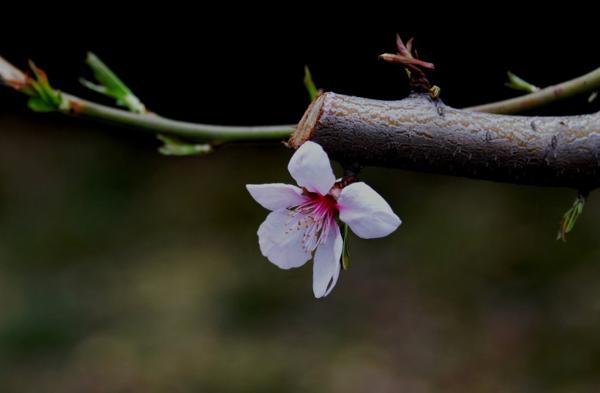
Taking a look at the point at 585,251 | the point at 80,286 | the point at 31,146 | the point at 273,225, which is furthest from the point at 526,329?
the point at 31,146

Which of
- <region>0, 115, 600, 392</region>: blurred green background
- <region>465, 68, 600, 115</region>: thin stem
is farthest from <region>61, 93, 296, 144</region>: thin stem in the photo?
<region>0, 115, 600, 392</region>: blurred green background

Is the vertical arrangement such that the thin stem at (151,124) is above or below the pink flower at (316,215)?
above

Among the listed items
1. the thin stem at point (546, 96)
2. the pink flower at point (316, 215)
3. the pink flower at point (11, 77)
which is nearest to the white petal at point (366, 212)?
the pink flower at point (316, 215)

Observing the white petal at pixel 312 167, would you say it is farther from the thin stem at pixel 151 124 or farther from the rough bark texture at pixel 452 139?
the thin stem at pixel 151 124

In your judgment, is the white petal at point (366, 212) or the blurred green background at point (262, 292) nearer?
the white petal at point (366, 212)

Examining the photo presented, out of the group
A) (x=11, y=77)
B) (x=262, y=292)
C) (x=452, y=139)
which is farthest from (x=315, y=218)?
(x=262, y=292)

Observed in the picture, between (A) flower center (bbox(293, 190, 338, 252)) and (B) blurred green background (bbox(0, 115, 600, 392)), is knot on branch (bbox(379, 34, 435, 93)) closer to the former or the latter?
(A) flower center (bbox(293, 190, 338, 252))

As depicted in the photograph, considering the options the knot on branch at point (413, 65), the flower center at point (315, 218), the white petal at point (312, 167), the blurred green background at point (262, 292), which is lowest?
the blurred green background at point (262, 292)
